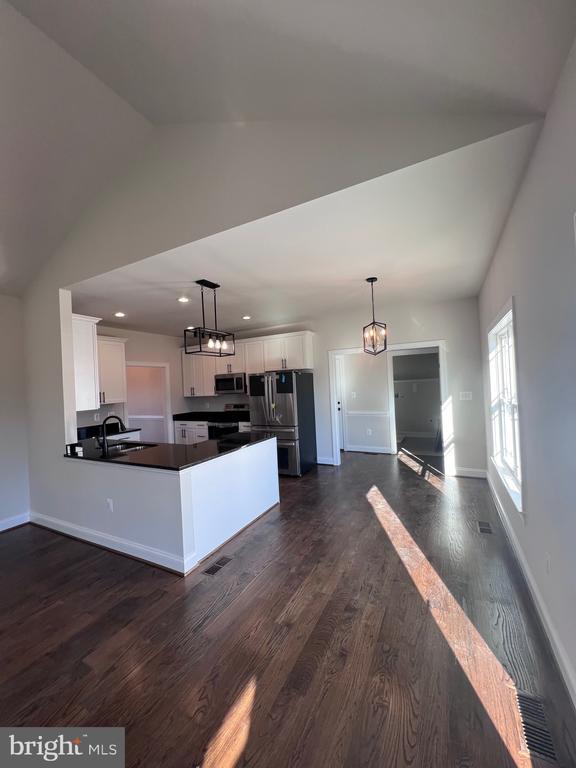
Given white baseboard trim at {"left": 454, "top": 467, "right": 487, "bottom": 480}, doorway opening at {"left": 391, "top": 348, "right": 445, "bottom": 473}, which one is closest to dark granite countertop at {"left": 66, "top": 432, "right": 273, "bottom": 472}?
white baseboard trim at {"left": 454, "top": 467, "right": 487, "bottom": 480}

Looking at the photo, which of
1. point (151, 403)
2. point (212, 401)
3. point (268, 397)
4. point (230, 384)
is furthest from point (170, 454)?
point (151, 403)

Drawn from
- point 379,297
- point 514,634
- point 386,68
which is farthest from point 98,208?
point 514,634

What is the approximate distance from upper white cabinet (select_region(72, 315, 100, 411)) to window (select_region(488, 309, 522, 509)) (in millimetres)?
4190

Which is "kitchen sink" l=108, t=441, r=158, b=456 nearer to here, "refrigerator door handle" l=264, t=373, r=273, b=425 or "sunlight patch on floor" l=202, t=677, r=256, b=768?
"refrigerator door handle" l=264, t=373, r=273, b=425

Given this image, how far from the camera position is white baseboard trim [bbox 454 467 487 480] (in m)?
4.46

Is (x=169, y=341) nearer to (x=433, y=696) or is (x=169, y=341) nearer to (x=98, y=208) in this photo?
(x=98, y=208)

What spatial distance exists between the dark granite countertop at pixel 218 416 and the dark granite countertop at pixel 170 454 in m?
2.55

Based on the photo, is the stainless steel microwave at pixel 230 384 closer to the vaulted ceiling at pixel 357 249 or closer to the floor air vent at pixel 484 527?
the vaulted ceiling at pixel 357 249

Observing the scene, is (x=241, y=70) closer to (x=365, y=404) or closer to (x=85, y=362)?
(x=85, y=362)

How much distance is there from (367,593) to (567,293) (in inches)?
82.5

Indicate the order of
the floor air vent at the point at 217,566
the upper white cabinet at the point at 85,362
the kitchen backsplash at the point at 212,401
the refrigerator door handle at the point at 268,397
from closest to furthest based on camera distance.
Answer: the floor air vent at the point at 217,566
the upper white cabinet at the point at 85,362
the refrigerator door handle at the point at 268,397
the kitchen backsplash at the point at 212,401

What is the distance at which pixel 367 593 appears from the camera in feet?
7.09

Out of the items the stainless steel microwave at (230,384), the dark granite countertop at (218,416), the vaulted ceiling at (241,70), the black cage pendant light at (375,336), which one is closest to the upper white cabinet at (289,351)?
the stainless steel microwave at (230,384)

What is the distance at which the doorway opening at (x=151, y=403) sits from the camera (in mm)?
6555
